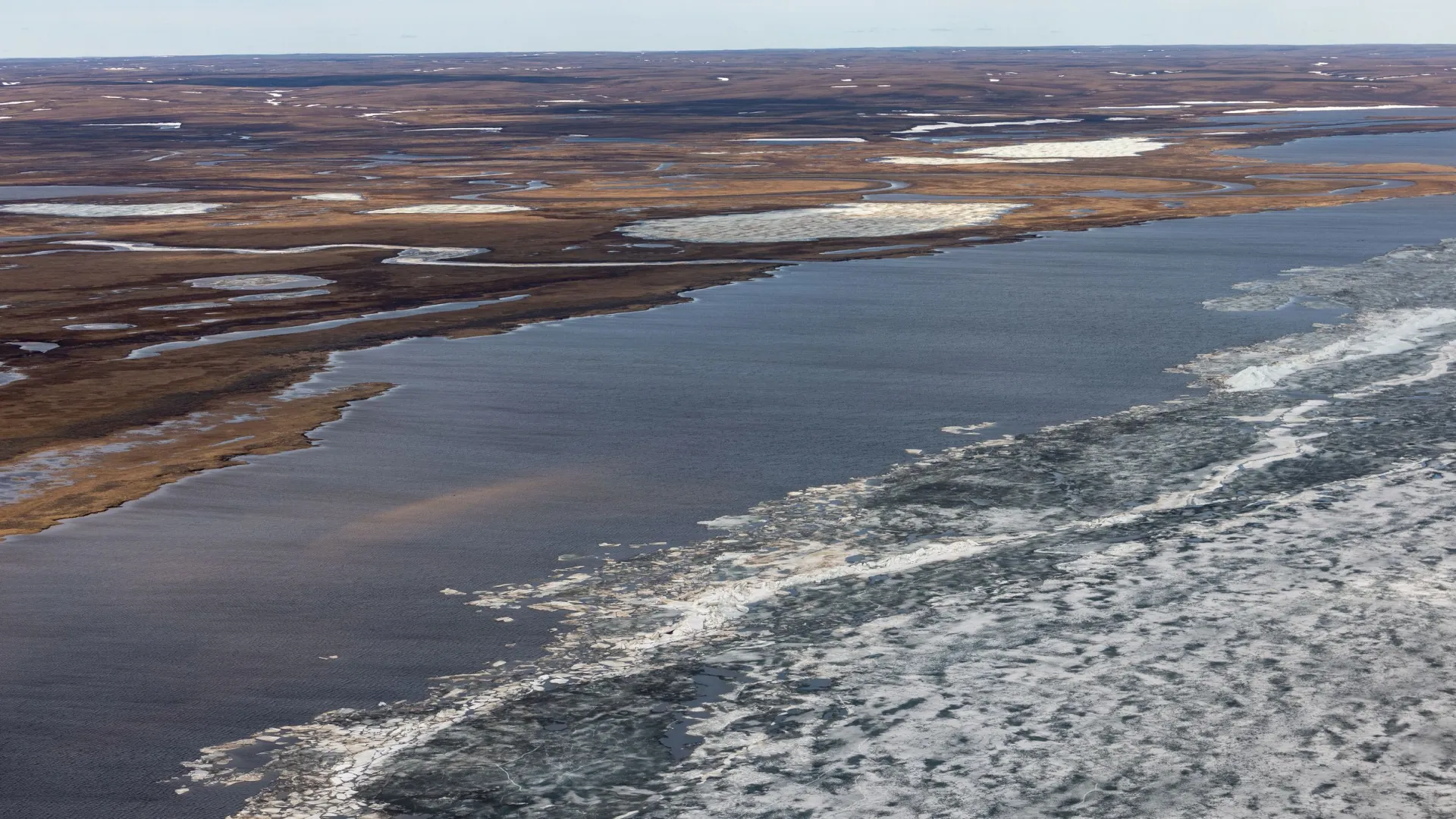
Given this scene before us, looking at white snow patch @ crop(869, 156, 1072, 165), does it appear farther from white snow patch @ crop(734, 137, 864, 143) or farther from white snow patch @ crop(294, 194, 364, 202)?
white snow patch @ crop(294, 194, 364, 202)

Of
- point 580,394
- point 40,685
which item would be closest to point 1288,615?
point 40,685

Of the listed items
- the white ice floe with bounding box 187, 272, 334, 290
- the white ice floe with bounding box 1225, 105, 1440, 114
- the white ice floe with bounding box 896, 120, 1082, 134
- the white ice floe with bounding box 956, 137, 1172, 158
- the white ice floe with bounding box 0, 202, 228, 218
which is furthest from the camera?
the white ice floe with bounding box 1225, 105, 1440, 114

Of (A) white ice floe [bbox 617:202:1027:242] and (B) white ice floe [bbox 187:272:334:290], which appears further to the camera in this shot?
(A) white ice floe [bbox 617:202:1027:242]

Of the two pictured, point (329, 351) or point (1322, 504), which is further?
point (329, 351)

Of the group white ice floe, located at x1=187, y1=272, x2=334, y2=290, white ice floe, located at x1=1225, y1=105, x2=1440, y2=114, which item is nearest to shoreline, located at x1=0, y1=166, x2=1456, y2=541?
white ice floe, located at x1=187, y1=272, x2=334, y2=290

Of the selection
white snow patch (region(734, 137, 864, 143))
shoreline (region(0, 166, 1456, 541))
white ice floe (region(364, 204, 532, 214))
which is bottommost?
shoreline (region(0, 166, 1456, 541))

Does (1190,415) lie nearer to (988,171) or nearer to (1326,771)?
(1326,771)

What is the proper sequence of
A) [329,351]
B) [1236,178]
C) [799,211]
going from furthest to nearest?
[1236,178]
[799,211]
[329,351]

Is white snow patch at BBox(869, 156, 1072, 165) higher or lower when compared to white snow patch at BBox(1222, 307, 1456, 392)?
higher
